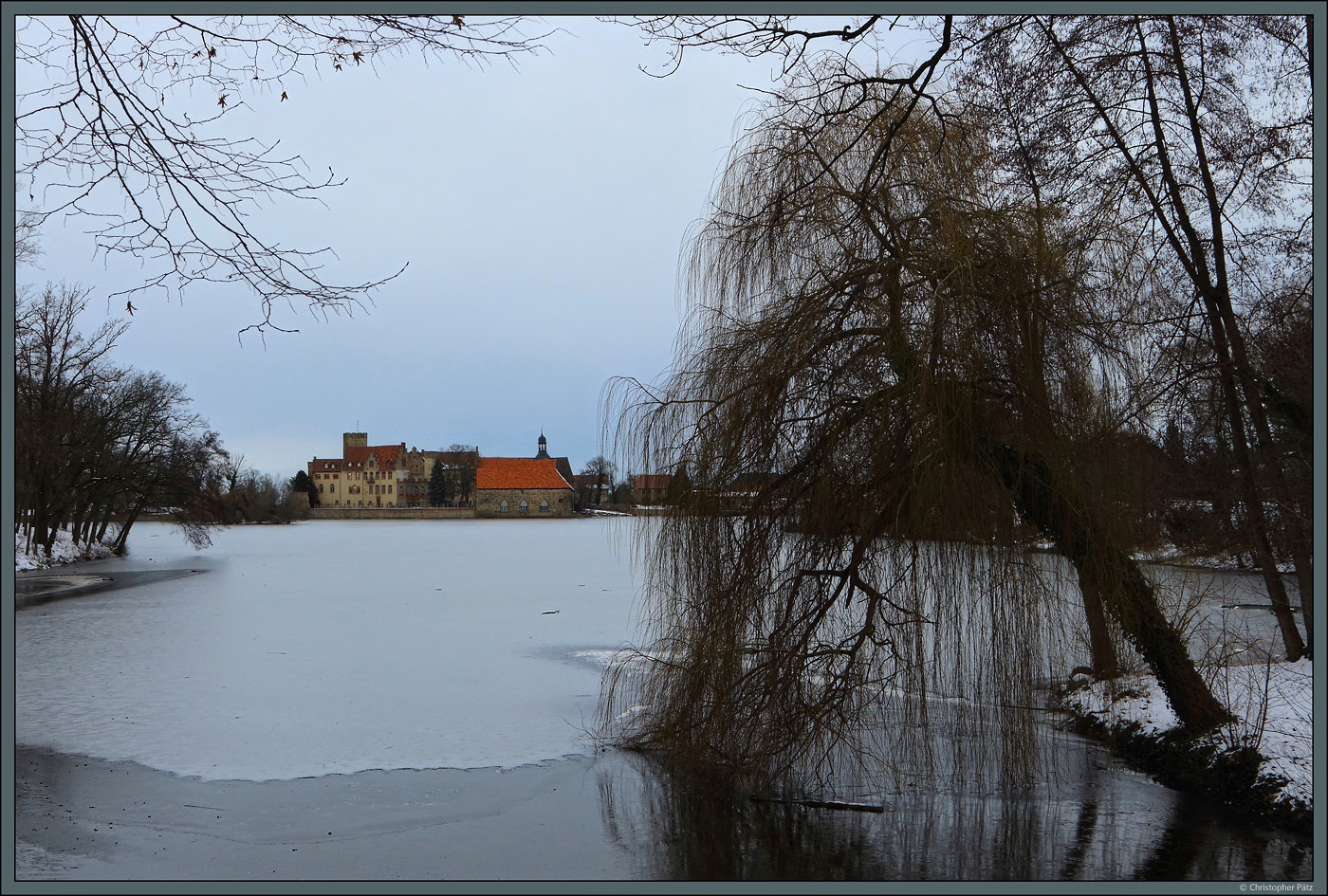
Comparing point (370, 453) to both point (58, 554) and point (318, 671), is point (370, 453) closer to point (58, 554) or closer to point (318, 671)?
point (58, 554)

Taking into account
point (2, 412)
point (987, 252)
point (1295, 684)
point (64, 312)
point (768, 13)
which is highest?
point (64, 312)

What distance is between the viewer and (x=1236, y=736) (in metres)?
8.19

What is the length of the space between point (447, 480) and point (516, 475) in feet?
35.3

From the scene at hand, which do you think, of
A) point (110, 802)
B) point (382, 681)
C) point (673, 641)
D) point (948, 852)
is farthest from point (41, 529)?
point (948, 852)

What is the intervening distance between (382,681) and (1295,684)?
9827mm

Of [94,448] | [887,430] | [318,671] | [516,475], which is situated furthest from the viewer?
[516,475]

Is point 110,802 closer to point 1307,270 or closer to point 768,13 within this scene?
point 768,13

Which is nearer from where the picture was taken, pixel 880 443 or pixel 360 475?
pixel 880 443

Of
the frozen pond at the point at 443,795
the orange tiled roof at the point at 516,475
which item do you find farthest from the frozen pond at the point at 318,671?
the orange tiled roof at the point at 516,475

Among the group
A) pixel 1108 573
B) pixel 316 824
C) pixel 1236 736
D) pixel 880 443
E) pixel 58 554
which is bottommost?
pixel 316 824

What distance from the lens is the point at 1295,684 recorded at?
29.4ft

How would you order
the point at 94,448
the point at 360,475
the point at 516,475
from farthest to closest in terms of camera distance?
1. the point at 360,475
2. the point at 516,475
3. the point at 94,448

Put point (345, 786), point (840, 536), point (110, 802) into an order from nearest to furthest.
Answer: point (840, 536), point (110, 802), point (345, 786)

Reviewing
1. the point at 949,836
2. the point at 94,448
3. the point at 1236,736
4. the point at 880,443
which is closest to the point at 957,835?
the point at 949,836
